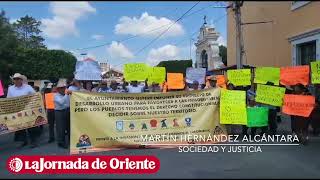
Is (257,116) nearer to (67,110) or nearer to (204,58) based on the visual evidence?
(67,110)

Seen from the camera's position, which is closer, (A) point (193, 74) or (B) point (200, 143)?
(B) point (200, 143)

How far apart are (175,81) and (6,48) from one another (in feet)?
88.4

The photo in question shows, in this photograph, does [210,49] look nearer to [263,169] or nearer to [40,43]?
[263,169]

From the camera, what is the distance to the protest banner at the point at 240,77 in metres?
13.0

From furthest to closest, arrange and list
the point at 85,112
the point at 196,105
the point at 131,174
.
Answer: the point at 196,105, the point at 85,112, the point at 131,174

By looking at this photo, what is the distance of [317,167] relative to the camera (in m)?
9.03

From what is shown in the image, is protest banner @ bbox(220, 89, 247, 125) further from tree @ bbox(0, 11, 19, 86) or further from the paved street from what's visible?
tree @ bbox(0, 11, 19, 86)

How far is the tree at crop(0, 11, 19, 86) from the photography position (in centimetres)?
3848

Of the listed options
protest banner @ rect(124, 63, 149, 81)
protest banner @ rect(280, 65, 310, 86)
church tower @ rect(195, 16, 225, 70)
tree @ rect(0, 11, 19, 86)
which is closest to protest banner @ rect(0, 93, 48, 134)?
protest banner @ rect(124, 63, 149, 81)

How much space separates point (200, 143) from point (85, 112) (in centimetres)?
261

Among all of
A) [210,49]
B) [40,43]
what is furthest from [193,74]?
[40,43]

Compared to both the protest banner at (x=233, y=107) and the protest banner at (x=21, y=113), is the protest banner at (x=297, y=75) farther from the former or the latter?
the protest banner at (x=21, y=113)

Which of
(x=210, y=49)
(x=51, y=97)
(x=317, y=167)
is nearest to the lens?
(x=317, y=167)

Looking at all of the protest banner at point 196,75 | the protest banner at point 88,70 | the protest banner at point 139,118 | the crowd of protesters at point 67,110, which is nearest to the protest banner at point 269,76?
the crowd of protesters at point 67,110
